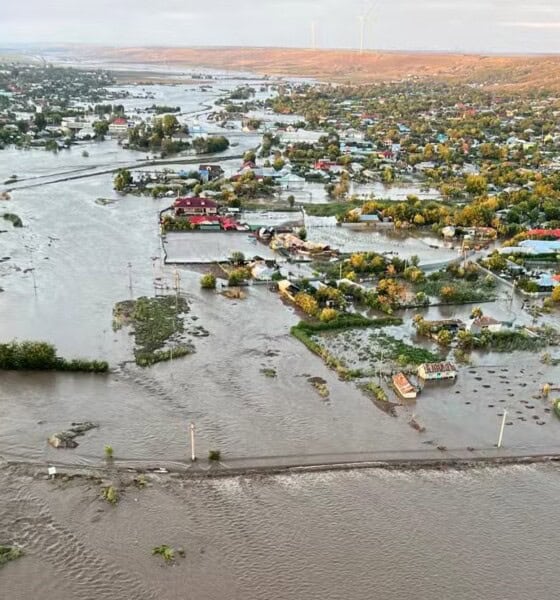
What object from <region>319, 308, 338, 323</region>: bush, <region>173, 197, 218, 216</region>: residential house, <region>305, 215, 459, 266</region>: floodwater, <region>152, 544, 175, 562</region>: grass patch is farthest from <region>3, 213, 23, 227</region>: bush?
<region>152, 544, 175, 562</region>: grass patch

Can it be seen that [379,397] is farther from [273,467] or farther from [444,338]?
[444,338]

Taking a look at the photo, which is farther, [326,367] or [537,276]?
[537,276]

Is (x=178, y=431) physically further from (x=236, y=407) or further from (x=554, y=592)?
(x=554, y=592)

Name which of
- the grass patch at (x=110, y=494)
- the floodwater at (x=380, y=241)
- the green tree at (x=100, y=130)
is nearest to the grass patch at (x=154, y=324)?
the grass patch at (x=110, y=494)

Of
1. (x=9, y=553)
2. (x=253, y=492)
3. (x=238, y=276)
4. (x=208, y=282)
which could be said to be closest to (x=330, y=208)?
(x=238, y=276)

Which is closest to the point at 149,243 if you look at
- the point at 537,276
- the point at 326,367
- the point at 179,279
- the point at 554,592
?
the point at 179,279

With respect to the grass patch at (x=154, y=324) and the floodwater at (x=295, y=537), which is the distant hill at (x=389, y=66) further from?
the floodwater at (x=295, y=537)
